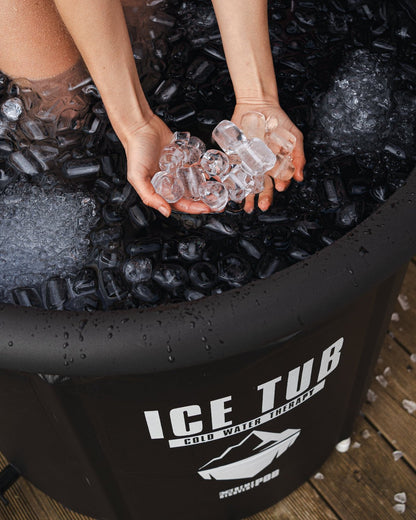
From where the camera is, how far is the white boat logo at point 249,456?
887 millimetres

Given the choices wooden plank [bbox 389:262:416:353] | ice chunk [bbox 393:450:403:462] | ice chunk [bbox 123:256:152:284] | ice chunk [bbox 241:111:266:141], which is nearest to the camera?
ice chunk [bbox 123:256:152:284]

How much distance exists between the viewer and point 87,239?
96 centimetres

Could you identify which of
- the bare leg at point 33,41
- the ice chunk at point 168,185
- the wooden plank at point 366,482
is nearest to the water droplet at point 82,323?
the ice chunk at point 168,185

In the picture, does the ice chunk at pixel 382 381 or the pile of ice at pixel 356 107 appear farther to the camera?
the ice chunk at pixel 382 381

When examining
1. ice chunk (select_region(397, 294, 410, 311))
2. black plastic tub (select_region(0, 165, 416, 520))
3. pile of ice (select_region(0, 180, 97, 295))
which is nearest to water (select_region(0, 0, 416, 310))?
pile of ice (select_region(0, 180, 97, 295))

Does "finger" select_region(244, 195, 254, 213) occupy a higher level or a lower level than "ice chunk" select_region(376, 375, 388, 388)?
higher

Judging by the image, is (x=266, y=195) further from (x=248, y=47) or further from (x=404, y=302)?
(x=404, y=302)

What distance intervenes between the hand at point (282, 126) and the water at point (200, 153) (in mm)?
19

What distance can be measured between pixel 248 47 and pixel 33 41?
1.34ft

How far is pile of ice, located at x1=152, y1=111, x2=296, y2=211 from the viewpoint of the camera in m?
0.92

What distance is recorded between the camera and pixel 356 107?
1.09m

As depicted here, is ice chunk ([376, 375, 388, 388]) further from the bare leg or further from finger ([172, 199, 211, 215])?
the bare leg

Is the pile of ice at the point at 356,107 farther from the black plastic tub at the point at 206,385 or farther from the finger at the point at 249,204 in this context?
the black plastic tub at the point at 206,385

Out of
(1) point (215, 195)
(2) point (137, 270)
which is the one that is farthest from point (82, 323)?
(1) point (215, 195)
